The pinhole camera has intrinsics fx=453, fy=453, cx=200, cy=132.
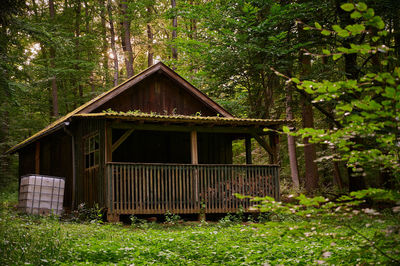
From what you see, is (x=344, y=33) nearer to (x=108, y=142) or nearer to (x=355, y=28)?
(x=355, y=28)

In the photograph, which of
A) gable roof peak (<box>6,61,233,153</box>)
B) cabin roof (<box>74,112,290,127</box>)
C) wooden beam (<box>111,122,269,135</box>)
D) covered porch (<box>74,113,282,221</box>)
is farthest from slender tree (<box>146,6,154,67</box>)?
cabin roof (<box>74,112,290,127</box>)

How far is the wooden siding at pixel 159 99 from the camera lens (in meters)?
17.0

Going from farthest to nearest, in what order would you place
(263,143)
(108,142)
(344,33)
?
(263,143) → (108,142) → (344,33)

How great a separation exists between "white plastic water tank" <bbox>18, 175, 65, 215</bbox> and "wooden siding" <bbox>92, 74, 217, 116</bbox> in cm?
334

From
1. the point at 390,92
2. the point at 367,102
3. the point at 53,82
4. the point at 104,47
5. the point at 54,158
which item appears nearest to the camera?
the point at 390,92

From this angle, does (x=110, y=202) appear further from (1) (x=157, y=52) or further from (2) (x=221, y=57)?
(1) (x=157, y=52)

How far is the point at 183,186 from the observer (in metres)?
14.2

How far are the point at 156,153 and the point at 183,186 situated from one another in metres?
3.51

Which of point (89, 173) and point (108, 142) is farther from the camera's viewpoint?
point (89, 173)

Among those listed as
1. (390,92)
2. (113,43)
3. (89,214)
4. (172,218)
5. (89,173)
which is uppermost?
(113,43)

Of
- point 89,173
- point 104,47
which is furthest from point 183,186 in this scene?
point 104,47

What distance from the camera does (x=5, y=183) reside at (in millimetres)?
27344

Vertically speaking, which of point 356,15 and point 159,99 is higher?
point 159,99

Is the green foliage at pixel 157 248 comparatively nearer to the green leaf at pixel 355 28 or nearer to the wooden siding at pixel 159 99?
the green leaf at pixel 355 28
